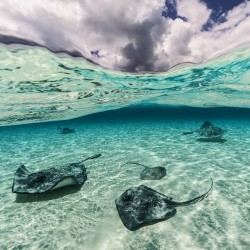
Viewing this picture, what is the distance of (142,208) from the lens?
15.0 ft

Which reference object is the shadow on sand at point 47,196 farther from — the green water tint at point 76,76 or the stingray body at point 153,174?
the green water tint at point 76,76

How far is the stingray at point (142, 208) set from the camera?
4449 mm

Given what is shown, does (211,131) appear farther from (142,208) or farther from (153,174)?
(142,208)

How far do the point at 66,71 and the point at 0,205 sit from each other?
979 cm

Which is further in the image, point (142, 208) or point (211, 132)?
point (211, 132)

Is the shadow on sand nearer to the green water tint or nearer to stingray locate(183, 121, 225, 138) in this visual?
the green water tint

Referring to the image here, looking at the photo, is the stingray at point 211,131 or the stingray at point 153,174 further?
the stingray at point 211,131

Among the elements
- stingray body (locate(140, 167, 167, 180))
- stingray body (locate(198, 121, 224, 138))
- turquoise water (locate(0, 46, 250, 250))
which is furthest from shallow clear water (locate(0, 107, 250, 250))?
stingray body (locate(198, 121, 224, 138))

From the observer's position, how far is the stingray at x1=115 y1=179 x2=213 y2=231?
445cm

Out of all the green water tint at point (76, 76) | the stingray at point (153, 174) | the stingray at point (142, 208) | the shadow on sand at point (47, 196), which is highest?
the green water tint at point (76, 76)

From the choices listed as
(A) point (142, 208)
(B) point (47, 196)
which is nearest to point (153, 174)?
(A) point (142, 208)

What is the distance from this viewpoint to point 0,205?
626 centimetres

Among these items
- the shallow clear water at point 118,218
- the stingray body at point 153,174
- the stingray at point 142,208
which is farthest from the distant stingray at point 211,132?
the stingray at point 142,208

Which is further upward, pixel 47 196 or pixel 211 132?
pixel 211 132
